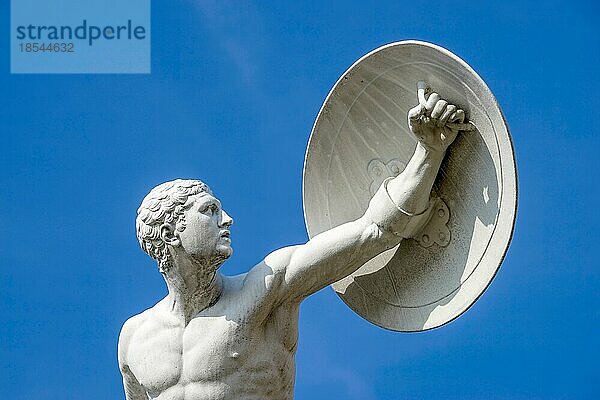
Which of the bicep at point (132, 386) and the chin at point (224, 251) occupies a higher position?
the chin at point (224, 251)

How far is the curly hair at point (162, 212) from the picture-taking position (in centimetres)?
787

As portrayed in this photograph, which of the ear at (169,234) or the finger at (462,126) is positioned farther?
the ear at (169,234)

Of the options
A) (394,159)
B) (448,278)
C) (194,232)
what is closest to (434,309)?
(448,278)

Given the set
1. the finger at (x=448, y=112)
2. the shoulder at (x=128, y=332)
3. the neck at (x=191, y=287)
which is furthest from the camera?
the shoulder at (x=128, y=332)

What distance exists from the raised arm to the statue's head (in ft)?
1.19

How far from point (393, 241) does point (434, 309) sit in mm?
467

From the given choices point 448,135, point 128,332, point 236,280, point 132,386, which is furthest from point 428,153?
point 132,386

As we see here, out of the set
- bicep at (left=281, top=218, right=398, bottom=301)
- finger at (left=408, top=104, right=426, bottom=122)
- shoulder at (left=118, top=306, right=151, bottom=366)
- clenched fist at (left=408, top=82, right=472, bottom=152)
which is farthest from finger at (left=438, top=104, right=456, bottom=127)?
shoulder at (left=118, top=306, right=151, bottom=366)

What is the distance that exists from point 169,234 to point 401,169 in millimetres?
1425

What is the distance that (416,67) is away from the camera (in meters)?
7.77

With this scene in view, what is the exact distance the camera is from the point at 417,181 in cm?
779

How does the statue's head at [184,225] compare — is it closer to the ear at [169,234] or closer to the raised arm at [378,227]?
the ear at [169,234]

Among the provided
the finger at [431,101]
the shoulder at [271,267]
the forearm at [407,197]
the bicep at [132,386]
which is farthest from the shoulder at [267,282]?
the finger at [431,101]

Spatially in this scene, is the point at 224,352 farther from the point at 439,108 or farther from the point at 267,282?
the point at 439,108
